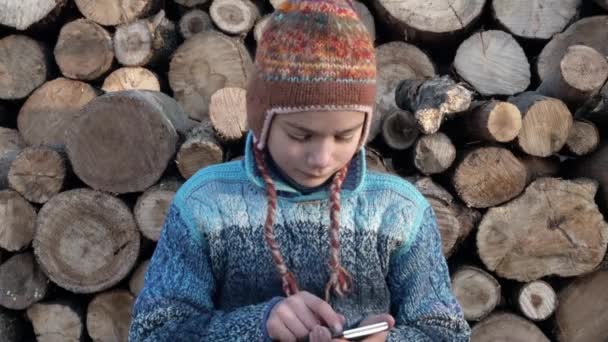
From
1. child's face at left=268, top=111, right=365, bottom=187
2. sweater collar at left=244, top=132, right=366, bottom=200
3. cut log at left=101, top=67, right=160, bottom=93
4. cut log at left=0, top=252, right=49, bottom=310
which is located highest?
child's face at left=268, top=111, right=365, bottom=187

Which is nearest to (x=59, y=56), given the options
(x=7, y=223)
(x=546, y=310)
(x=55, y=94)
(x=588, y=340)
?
(x=55, y=94)

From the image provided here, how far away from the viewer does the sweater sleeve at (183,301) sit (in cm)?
133

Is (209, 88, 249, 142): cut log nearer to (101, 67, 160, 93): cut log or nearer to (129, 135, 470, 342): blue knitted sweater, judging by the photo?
(101, 67, 160, 93): cut log

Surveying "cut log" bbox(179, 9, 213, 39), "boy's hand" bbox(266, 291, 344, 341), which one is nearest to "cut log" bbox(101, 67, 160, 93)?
"cut log" bbox(179, 9, 213, 39)

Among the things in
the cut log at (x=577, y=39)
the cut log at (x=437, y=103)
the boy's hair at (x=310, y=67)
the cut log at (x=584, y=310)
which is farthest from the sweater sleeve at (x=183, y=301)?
the cut log at (x=577, y=39)

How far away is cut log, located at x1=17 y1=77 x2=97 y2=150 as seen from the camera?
129 inches

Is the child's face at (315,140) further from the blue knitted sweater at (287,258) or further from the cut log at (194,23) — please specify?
the cut log at (194,23)

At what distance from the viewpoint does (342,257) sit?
4.60 ft

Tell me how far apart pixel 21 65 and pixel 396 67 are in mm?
1812

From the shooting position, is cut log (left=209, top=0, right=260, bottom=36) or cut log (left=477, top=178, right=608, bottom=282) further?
cut log (left=209, top=0, right=260, bottom=36)

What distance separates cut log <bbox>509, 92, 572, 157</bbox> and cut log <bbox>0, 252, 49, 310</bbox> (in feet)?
6.55

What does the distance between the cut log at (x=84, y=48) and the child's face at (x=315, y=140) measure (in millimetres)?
2095

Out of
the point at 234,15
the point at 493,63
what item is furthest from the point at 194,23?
the point at 493,63

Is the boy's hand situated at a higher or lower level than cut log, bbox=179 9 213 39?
higher
